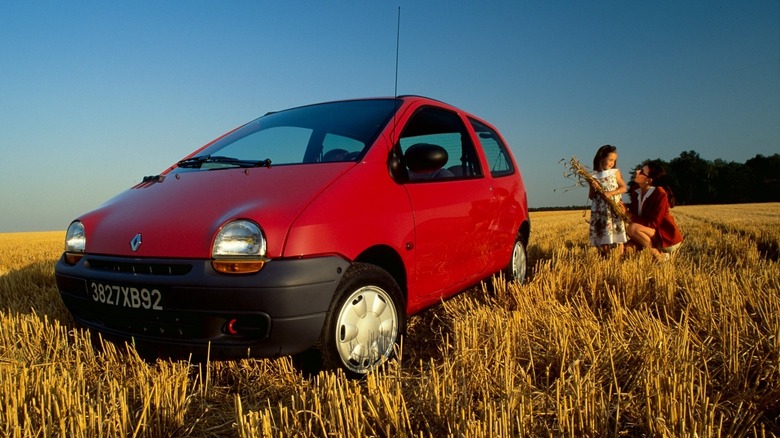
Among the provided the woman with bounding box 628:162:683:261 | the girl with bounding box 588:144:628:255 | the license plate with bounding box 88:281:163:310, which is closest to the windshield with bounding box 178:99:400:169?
the license plate with bounding box 88:281:163:310

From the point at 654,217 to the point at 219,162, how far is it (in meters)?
5.74

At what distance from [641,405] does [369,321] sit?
126 cm

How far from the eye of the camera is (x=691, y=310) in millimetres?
3166

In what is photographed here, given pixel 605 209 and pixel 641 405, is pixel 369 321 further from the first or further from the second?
pixel 605 209

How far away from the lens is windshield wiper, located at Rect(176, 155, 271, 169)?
9.63 ft

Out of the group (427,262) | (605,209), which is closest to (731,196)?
(605,209)

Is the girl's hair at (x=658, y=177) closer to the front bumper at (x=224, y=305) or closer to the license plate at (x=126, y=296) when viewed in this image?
the front bumper at (x=224, y=305)

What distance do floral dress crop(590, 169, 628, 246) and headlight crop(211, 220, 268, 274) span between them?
5.84 m

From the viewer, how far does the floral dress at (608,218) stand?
22.6ft

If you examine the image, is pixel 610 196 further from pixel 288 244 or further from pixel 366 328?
pixel 288 244

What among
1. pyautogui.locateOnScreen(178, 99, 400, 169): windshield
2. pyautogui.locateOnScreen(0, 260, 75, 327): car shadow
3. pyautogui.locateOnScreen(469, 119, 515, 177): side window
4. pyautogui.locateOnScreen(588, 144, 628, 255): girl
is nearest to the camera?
pyautogui.locateOnScreen(178, 99, 400, 169): windshield

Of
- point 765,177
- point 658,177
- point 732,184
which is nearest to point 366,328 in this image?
point 658,177

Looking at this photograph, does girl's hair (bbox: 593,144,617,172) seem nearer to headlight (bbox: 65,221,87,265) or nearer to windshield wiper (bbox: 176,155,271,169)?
windshield wiper (bbox: 176,155,271,169)

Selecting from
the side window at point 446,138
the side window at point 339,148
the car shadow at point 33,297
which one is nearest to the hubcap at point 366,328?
the side window at point 339,148
